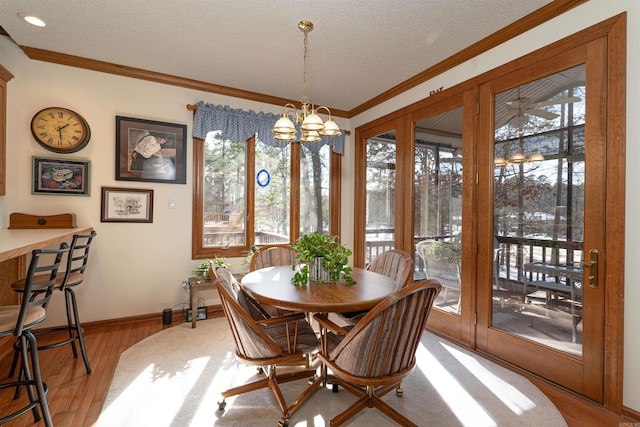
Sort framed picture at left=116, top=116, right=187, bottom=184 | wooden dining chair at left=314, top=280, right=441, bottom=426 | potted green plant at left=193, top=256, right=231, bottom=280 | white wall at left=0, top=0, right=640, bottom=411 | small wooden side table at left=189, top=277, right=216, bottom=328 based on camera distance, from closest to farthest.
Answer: wooden dining chair at left=314, top=280, right=441, bottom=426
white wall at left=0, top=0, right=640, bottom=411
small wooden side table at left=189, top=277, right=216, bottom=328
framed picture at left=116, top=116, right=187, bottom=184
potted green plant at left=193, top=256, right=231, bottom=280

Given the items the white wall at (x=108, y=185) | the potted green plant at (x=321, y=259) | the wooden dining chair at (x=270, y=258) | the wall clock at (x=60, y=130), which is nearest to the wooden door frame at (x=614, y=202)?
the potted green plant at (x=321, y=259)

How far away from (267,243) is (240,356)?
2.48m

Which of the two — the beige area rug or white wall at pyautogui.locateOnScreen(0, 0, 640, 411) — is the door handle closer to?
the beige area rug

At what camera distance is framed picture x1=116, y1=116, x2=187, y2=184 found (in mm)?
3484

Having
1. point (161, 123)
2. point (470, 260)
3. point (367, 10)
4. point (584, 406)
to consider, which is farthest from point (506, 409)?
point (161, 123)

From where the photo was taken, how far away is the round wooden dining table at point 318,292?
Result: 1798 mm

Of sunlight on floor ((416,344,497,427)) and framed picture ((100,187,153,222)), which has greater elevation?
framed picture ((100,187,153,222))

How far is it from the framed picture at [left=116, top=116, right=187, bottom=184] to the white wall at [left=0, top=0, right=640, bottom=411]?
71 millimetres

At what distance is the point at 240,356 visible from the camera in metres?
1.89

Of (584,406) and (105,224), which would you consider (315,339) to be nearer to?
(584,406)

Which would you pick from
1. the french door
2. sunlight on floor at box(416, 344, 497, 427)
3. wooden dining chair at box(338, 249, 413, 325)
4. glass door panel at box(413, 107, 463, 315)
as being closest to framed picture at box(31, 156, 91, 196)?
wooden dining chair at box(338, 249, 413, 325)

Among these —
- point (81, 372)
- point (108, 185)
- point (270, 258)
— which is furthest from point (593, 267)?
point (108, 185)

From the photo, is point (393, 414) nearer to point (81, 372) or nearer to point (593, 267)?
point (593, 267)

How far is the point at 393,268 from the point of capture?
9.32 ft
